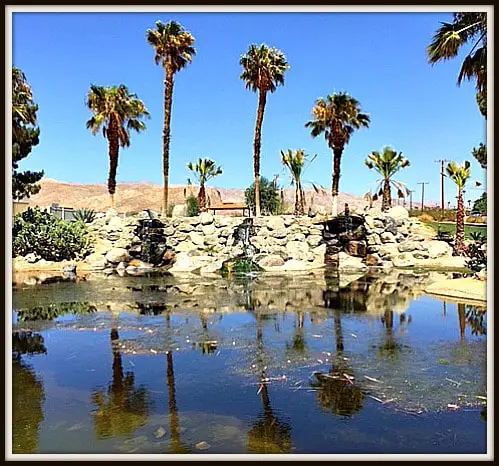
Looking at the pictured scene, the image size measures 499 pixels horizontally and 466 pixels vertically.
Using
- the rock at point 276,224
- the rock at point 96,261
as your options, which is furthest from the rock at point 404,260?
the rock at point 96,261

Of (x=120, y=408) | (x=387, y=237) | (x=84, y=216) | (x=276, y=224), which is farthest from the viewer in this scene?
(x=84, y=216)

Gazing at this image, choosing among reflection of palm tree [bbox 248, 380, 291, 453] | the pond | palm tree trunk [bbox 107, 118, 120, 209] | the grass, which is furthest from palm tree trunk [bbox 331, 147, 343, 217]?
reflection of palm tree [bbox 248, 380, 291, 453]

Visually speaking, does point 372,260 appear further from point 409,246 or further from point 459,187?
point 459,187

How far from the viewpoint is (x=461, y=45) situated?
35.2 ft

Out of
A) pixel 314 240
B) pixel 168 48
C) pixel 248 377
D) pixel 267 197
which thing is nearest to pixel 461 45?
pixel 248 377

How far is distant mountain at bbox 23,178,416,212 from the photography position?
44.7 m

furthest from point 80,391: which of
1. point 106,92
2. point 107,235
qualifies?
point 106,92

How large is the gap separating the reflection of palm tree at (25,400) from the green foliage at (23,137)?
8.09m

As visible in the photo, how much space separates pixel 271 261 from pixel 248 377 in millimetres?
13375

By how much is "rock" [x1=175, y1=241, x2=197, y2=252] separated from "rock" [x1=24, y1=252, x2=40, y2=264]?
5005 millimetres

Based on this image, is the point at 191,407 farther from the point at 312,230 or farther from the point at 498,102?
the point at 312,230

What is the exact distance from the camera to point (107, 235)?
68.7 ft

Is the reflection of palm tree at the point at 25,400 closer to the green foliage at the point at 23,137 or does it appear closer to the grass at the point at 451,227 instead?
the green foliage at the point at 23,137

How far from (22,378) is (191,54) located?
19002mm
